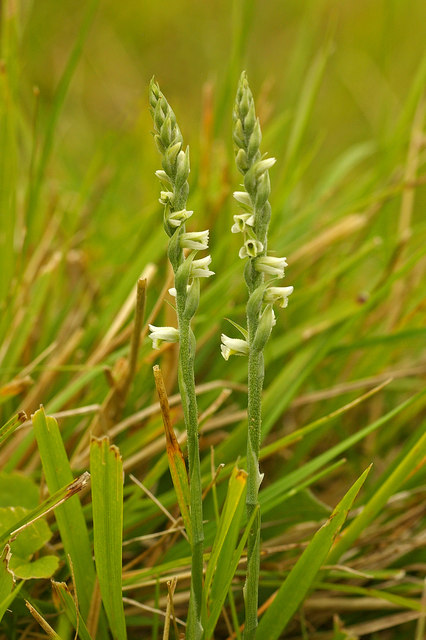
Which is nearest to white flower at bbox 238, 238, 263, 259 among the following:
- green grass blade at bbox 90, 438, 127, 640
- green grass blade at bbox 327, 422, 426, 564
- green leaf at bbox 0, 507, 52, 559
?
green grass blade at bbox 90, 438, 127, 640

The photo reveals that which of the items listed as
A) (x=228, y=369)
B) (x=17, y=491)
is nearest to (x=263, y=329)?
(x=17, y=491)

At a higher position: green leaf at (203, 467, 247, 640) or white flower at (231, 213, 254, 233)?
white flower at (231, 213, 254, 233)

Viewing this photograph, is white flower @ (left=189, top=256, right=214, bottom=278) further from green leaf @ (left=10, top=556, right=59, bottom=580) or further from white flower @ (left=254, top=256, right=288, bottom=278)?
green leaf @ (left=10, top=556, right=59, bottom=580)

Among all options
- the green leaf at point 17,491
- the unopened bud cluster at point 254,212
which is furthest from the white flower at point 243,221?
the green leaf at point 17,491

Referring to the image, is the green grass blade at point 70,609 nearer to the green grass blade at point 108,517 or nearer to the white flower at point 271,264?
the green grass blade at point 108,517

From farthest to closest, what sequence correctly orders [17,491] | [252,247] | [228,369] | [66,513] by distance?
[228,369], [17,491], [66,513], [252,247]

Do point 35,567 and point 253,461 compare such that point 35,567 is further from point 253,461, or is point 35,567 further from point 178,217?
point 178,217

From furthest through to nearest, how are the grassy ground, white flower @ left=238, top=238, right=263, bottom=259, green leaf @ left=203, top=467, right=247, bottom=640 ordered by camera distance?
the grassy ground → green leaf @ left=203, top=467, right=247, bottom=640 → white flower @ left=238, top=238, right=263, bottom=259
